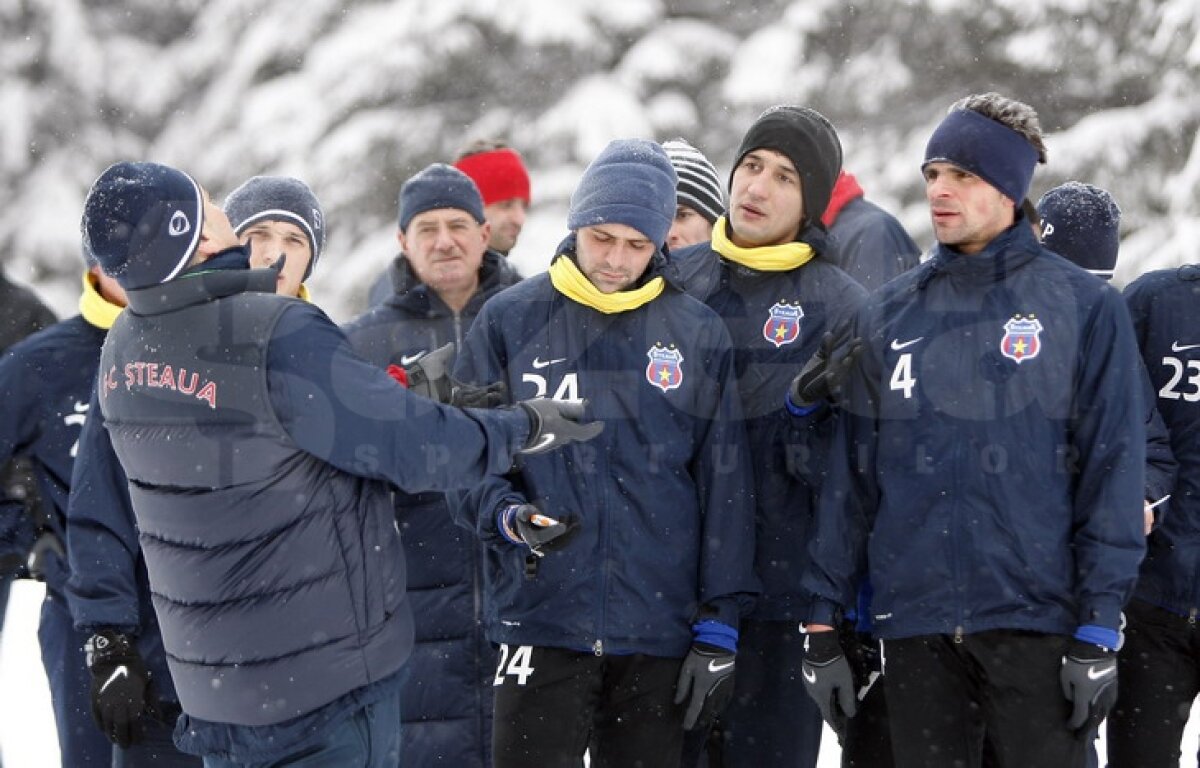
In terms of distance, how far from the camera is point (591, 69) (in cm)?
1426

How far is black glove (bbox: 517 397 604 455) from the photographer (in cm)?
343

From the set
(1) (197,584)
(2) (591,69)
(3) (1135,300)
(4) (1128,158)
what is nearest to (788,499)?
(3) (1135,300)

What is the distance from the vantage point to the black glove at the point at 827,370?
380cm

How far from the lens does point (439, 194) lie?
521 cm

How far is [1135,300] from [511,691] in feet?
7.74

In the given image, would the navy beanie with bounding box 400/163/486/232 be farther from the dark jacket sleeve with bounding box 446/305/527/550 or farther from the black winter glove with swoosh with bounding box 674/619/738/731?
the black winter glove with swoosh with bounding box 674/619/738/731

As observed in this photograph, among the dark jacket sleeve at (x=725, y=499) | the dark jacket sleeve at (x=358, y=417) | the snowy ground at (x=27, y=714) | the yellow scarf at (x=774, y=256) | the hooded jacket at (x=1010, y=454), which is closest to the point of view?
the dark jacket sleeve at (x=358, y=417)

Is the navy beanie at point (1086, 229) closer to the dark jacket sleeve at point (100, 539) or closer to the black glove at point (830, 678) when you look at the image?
the black glove at point (830, 678)

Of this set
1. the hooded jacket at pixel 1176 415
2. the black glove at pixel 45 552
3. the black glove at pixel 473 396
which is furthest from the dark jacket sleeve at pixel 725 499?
the black glove at pixel 45 552

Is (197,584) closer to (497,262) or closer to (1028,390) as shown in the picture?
(1028,390)

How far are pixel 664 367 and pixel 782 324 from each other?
0.54 metres

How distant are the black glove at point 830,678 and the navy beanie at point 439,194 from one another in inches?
87.5

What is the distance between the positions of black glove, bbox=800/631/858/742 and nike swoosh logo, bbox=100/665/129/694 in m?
1.76

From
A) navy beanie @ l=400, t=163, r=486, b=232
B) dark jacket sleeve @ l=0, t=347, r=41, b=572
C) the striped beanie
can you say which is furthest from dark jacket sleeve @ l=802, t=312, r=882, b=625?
dark jacket sleeve @ l=0, t=347, r=41, b=572
